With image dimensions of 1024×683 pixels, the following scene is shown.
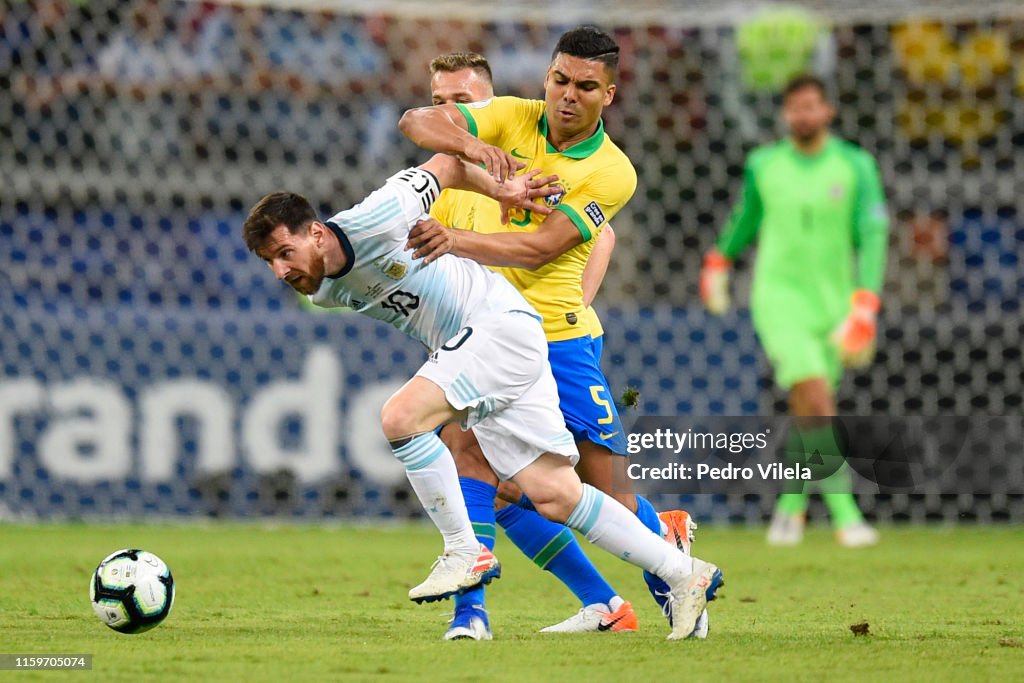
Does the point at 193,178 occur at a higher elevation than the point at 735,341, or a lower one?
higher

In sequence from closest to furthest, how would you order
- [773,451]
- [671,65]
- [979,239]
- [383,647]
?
[383,647]
[773,451]
[979,239]
[671,65]

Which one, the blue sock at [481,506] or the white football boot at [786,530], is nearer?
the blue sock at [481,506]

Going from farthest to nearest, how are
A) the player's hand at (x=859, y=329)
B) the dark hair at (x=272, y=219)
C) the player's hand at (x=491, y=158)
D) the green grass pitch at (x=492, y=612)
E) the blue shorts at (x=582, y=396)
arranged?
the player's hand at (x=859, y=329) → the blue shorts at (x=582, y=396) → the player's hand at (x=491, y=158) → the dark hair at (x=272, y=219) → the green grass pitch at (x=492, y=612)

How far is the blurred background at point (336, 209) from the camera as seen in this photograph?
9.59 meters

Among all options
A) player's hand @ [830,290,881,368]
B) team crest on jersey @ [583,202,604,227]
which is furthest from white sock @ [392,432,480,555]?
player's hand @ [830,290,881,368]

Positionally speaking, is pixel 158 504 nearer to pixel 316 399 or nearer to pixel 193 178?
pixel 316 399

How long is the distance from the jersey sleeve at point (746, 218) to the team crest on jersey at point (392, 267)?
4774 mm

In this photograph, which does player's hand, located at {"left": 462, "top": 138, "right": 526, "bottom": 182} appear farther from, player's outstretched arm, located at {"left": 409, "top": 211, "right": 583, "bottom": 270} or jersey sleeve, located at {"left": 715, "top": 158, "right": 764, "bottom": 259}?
jersey sleeve, located at {"left": 715, "top": 158, "right": 764, "bottom": 259}

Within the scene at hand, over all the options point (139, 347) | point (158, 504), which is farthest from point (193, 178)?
point (158, 504)

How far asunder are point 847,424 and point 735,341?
86 centimetres

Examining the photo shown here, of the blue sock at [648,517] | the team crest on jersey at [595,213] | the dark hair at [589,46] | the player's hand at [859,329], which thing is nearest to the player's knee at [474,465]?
the blue sock at [648,517]

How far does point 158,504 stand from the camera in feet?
31.5

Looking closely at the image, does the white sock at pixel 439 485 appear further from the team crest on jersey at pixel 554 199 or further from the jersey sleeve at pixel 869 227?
the jersey sleeve at pixel 869 227

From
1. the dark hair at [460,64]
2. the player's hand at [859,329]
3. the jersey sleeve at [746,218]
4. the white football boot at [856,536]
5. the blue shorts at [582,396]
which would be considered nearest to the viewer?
the blue shorts at [582,396]
